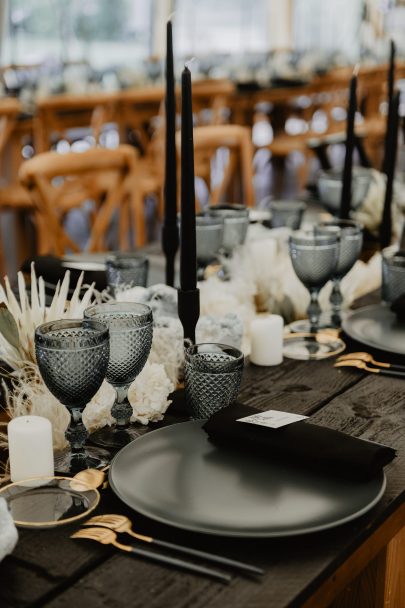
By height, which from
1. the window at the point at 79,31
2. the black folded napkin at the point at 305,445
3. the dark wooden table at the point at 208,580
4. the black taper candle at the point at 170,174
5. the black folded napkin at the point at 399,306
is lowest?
the dark wooden table at the point at 208,580

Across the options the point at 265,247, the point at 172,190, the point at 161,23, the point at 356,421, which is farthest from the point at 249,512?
the point at 161,23

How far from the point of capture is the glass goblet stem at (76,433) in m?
0.96

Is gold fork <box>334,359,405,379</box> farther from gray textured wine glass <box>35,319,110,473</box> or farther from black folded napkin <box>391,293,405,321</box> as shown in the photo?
gray textured wine glass <box>35,319,110,473</box>

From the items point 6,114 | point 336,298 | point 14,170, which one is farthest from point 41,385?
point 14,170

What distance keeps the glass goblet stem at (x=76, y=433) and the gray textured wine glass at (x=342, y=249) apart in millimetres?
598

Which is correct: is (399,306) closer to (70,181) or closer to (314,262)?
(314,262)

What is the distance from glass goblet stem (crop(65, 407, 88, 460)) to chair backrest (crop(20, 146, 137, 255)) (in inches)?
52.3

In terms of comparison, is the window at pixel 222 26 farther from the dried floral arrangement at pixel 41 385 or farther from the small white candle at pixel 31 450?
the small white candle at pixel 31 450

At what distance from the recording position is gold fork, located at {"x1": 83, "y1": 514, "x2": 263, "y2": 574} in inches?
29.4

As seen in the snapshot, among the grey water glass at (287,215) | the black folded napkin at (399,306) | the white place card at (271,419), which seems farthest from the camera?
the grey water glass at (287,215)

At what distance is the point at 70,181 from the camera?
257 centimetres

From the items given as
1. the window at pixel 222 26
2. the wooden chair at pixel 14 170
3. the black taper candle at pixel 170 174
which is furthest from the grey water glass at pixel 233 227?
the window at pixel 222 26

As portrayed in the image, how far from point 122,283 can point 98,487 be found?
23.0 inches

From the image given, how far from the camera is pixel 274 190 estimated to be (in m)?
6.75
